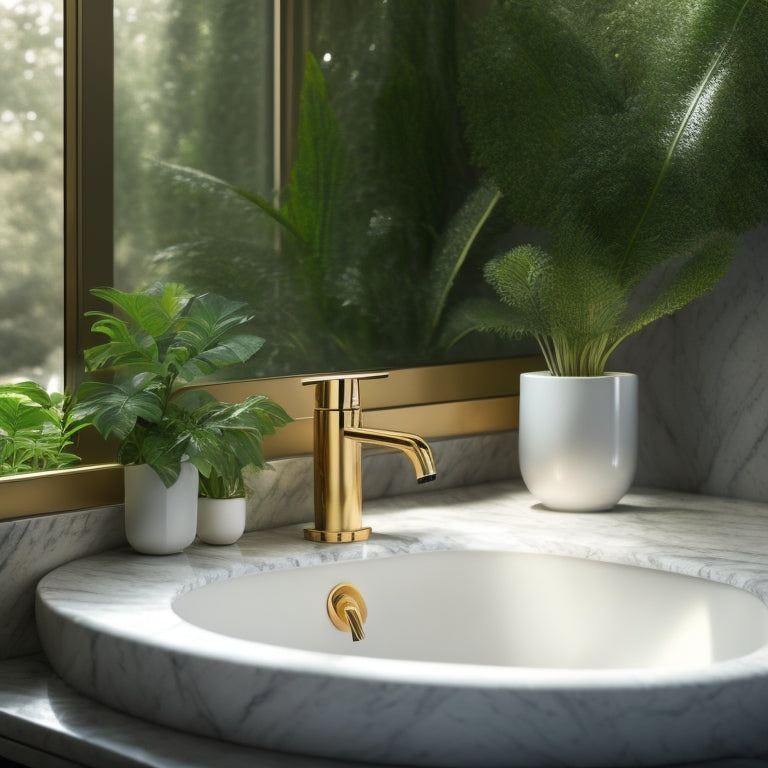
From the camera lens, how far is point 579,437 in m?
1.35

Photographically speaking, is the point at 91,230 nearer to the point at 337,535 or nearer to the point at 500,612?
the point at 337,535

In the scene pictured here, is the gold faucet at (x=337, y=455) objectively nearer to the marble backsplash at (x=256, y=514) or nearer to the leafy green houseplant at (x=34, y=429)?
the marble backsplash at (x=256, y=514)

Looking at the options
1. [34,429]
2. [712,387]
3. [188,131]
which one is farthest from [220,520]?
[712,387]

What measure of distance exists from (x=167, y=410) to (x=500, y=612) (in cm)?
39

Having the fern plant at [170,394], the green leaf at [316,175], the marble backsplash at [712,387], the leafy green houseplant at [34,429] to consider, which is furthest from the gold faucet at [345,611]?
the marble backsplash at [712,387]

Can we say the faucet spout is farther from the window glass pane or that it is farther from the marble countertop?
the window glass pane

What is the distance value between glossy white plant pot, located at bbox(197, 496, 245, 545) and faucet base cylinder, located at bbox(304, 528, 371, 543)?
0.08m

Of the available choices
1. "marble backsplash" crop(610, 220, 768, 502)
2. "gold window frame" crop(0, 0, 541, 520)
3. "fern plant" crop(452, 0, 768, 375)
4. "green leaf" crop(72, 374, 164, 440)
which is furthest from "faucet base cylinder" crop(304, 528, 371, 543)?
"marble backsplash" crop(610, 220, 768, 502)

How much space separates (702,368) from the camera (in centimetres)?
148

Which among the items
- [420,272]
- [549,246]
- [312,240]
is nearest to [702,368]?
[549,246]

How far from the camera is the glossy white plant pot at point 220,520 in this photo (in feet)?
3.79

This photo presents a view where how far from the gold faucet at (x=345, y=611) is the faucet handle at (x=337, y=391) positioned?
186 millimetres

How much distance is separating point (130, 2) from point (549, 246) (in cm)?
56

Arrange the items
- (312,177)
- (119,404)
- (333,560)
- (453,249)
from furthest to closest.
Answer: (453,249) < (312,177) < (333,560) < (119,404)
